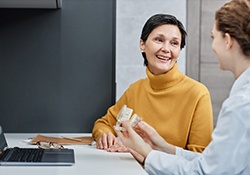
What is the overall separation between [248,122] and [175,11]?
122 centimetres

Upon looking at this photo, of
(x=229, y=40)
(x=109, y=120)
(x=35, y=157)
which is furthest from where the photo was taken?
(x=109, y=120)

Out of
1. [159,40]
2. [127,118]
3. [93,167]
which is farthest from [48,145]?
[159,40]

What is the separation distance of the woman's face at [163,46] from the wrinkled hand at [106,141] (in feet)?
1.18

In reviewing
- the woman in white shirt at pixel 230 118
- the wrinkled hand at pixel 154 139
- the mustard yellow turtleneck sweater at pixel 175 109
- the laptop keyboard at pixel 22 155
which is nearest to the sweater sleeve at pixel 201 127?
the mustard yellow turtleneck sweater at pixel 175 109

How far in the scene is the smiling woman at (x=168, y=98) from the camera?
1790mm

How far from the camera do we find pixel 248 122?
1.13m

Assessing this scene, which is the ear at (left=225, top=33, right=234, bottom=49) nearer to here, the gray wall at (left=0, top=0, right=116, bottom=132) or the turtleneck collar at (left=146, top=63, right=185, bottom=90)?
the turtleneck collar at (left=146, top=63, right=185, bottom=90)

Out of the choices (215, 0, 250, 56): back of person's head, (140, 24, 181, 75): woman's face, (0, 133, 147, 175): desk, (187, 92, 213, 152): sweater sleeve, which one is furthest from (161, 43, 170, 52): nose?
(215, 0, 250, 56): back of person's head

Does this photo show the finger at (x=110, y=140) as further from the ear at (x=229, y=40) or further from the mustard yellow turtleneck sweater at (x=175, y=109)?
the ear at (x=229, y=40)

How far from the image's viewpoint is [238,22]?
48.6 inches

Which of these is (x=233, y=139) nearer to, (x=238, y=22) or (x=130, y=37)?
(x=238, y=22)

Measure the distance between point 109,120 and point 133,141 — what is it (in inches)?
17.8

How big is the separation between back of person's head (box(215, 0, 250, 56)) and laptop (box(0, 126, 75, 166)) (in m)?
0.58

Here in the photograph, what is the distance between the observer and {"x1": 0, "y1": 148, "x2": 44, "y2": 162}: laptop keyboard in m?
1.33
